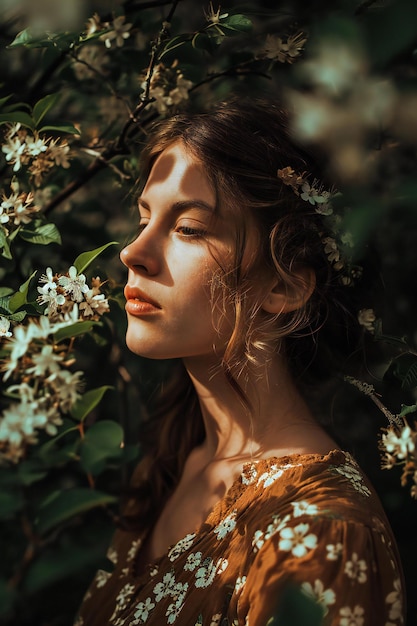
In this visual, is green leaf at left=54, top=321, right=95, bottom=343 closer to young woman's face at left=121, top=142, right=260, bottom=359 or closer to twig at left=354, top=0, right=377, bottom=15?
young woman's face at left=121, top=142, right=260, bottom=359

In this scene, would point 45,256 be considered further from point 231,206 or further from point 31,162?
point 231,206

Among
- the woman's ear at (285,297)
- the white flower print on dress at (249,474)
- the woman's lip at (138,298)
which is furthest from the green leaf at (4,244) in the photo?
the white flower print on dress at (249,474)

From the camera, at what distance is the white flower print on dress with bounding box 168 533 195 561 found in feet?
4.14

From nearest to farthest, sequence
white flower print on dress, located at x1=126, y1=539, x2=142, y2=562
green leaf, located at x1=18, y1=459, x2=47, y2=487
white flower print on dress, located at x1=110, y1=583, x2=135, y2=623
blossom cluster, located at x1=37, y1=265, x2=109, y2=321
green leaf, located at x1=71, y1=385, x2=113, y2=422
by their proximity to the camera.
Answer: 1. green leaf, located at x1=18, y1=459, x2=47, y2=487
2. green leaf, located at x1=71, y1=385, x2=113, y2=422
3. blossom cluster, located at x1=37, y1=265, x2=109, y2=321
4. white flower print on dress, located at x1=110, y1=583, x2=135, y2=623
5. white flower print on dress, located at x1=126, y1=539, x2=142, y2=562

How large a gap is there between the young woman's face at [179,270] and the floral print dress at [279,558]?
268 mm

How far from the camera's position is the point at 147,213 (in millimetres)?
1282

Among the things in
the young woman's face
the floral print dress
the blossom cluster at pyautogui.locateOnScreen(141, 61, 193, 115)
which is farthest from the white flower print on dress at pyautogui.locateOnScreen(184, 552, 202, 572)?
the blossom cluster at pyautogui.locateOnScreen(141, 61, 193, 115)

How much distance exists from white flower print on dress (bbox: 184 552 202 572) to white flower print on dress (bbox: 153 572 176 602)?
0.13 ft

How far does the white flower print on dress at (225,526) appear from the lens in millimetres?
1182

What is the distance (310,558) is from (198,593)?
25 cm

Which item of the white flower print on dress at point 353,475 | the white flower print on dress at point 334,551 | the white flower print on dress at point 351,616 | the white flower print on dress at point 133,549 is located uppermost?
the white flower print on dress at point 334,551

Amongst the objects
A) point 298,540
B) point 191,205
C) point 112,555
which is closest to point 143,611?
point 112,555

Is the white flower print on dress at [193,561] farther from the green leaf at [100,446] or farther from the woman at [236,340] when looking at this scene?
the green leaf at [100,446]

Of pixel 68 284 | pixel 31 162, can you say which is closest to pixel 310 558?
pixel 68 284
